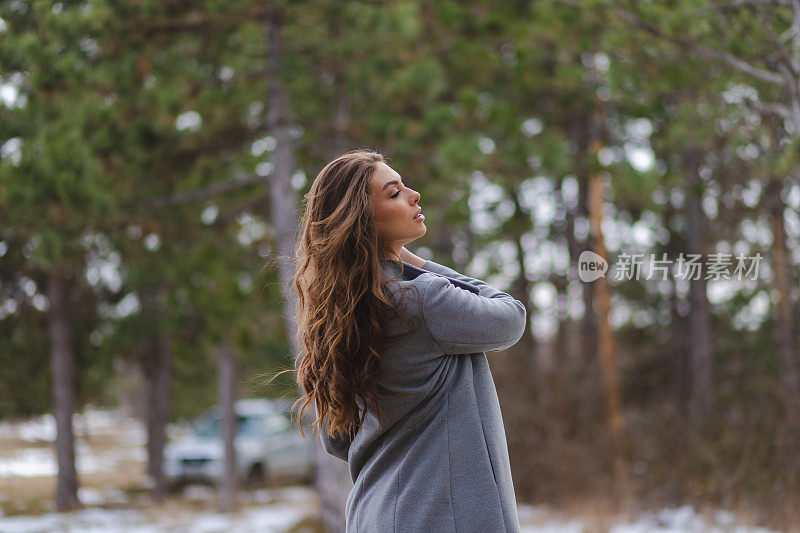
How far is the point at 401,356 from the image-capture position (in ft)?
6.07

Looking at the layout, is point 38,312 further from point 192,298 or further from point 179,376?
point 179,376

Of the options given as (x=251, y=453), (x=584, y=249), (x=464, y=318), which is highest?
(x=584, y=249)

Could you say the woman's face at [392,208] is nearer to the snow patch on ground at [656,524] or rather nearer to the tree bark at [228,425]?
the snow patch on ground at [656,524]

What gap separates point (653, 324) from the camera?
579 inches

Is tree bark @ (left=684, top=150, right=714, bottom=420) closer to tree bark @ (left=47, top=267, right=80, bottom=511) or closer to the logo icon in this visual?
the logo icon

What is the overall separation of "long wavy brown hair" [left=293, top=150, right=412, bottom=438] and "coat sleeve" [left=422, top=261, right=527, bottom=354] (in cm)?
10

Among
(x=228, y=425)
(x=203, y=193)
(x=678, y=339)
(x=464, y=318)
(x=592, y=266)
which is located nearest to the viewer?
(x=464, y=318)

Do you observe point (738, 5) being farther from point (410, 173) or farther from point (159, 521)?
point (159, 521)

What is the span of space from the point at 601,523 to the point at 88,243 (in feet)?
19.8

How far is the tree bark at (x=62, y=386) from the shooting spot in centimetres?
1057

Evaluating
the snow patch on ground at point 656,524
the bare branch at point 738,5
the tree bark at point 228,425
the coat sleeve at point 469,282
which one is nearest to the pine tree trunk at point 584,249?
the snow patch on ground at point 656,524

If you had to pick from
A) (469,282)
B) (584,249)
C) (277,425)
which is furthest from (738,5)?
(277,425)

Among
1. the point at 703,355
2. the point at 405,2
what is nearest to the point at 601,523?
the point at 703,355

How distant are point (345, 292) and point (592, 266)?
22.0 ft
